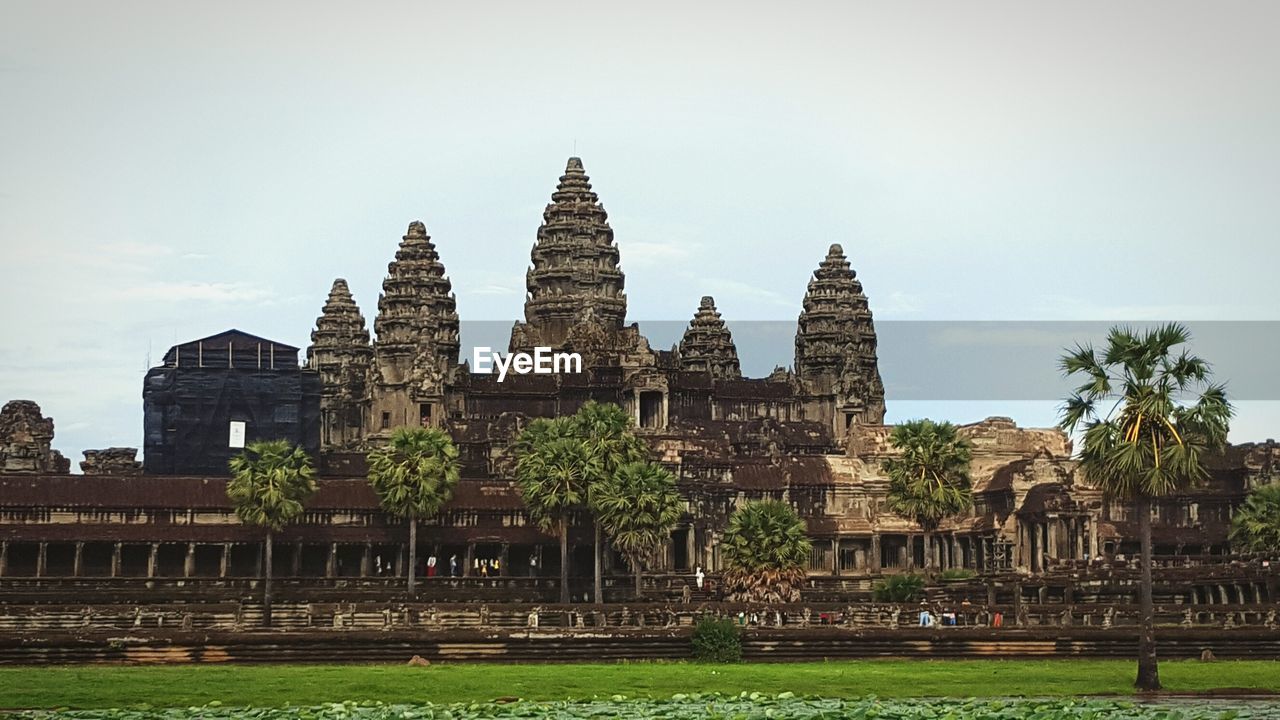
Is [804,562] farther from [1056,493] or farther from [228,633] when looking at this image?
[228,633]

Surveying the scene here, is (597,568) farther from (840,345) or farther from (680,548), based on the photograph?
(840,345)

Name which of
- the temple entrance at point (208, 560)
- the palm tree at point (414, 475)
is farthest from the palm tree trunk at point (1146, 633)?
the temple entrance at point (208, 560)

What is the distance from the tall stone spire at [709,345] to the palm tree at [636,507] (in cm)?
7783

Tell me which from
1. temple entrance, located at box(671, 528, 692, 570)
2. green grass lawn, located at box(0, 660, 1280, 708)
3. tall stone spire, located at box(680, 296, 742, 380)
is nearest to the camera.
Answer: green grass lawn, located at box(0, 660, 1280, 708)

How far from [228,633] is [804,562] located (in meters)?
37.2

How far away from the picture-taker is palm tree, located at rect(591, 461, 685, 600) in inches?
3723

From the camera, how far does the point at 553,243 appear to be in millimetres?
154875

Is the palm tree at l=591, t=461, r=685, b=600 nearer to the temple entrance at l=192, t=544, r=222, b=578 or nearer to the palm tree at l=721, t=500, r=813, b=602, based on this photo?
the palm tree at l=721, t=500, r=813, b=602

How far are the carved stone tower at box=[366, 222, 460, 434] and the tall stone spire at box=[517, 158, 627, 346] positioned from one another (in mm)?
6172

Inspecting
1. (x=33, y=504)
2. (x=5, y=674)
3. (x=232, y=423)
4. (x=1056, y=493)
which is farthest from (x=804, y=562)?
(x=232, y=423)

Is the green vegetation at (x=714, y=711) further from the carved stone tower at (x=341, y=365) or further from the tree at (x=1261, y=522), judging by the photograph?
the carved stone tower at (x=341, y=365)

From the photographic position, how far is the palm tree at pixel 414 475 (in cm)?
9850

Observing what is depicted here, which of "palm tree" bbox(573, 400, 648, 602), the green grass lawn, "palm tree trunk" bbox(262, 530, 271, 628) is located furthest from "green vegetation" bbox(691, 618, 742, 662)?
"palm tree" bbox(573, 400, 648, 602)

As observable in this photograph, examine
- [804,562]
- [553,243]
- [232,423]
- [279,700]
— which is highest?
[553,243]
